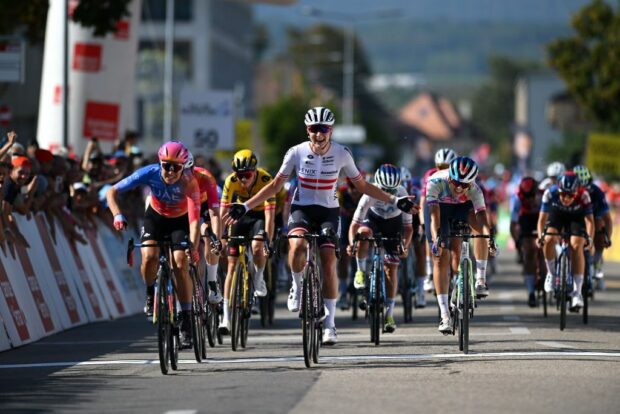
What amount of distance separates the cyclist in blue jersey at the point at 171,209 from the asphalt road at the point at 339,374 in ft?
2.46

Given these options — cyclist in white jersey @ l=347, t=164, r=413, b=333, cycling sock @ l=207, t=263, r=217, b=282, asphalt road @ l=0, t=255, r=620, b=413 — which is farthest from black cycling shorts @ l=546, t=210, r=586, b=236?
cycling sock @ l=207, t=263, r=217, b=282

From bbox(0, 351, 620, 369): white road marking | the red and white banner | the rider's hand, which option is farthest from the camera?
the red and white banner

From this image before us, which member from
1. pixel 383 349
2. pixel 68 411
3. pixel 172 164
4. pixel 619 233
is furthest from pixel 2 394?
pixel 619 233

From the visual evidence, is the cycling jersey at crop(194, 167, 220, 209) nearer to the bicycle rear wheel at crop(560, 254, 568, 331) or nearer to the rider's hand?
the rider's hand

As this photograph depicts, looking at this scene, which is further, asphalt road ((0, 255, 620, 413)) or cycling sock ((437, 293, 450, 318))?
cycling sock ((437, 293, 450, 318))

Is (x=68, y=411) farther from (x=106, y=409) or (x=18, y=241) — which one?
(x=18, y=241)

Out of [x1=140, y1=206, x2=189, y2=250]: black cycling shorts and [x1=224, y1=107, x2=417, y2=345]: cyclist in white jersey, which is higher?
[x1=224, y1=107, x2=417, y2=345]: cyclist in white jersey

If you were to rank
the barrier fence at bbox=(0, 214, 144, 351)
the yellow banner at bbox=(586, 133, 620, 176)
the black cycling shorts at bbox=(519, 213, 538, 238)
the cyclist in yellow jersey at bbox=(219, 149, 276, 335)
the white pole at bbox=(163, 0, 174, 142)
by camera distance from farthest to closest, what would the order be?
the yellow banner at bbox=(586, 133, 620, 176) < the white pole at bbox=(163, 0, 174, 142) < the black cycling shorts at bbox=(519, 213, 538, 238) < the barrier fence at bbox=(0, 214, 144, 351) < the cyclist in yellow jersey at bbox=(219, 149, 276, 335)

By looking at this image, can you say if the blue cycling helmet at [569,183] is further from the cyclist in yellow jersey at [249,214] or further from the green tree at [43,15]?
the green tree at [43,15]

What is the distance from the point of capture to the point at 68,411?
38.2 ft

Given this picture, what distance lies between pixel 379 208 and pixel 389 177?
1.30m

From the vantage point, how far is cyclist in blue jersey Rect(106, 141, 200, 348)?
14.3 meters

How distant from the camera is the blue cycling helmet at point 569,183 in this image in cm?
1916

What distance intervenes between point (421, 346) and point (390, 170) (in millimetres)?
1978
